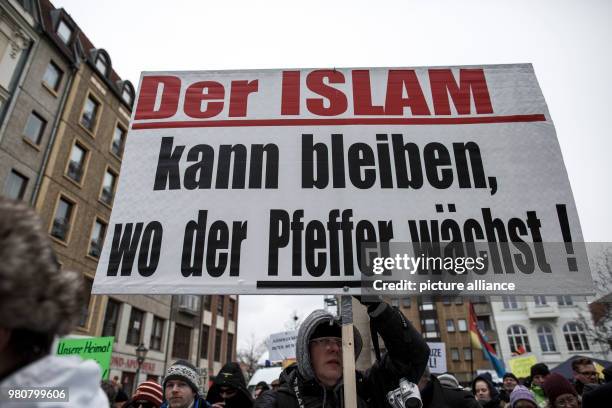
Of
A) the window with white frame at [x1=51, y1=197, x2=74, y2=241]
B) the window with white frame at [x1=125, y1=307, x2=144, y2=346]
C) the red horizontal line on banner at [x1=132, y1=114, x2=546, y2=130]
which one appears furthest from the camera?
the window with white frame at [x1=125, y1=307, x2=144, y2=346]

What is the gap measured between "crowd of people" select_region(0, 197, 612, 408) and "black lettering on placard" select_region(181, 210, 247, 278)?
1.96 ft

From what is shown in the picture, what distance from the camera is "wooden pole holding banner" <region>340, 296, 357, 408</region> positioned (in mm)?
1719

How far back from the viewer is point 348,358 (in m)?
1.80

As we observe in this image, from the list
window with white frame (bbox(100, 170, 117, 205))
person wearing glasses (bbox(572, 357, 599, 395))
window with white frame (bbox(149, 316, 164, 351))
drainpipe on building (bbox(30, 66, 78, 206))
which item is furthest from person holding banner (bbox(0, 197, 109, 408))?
window with white frame (bbox(149, 316, 164, 351))

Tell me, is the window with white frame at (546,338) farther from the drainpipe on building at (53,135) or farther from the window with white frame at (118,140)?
the drainpipe on building at (53,135)

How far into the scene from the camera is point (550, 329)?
39500mm

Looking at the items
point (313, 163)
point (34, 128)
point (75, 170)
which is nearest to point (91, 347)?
point (313, 163)

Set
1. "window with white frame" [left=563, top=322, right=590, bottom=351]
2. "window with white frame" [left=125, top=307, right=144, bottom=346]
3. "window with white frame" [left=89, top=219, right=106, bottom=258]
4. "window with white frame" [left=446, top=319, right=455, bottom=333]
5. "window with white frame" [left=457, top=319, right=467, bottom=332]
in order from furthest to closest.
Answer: "window with white frame" [left=446, top=319, right=455, bottom=333] < "window with white frame" [left=457, top=319, right=467, bottom=332] < "window with white frame" [left=563, top=322, right=590, bottom=351] < "window with white frame" [left=125, top=307, right=144, bottom=346] < "window with white frame" [left=89, top=219, right=106, bottom=258]

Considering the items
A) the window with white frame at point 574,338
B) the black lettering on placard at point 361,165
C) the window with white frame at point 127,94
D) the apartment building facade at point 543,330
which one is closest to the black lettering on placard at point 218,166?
the black lettering on placard at point 361,165

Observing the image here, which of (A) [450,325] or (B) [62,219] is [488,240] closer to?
(B) [62,219]

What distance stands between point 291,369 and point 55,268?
1.58 metres

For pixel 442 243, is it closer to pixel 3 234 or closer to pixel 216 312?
pixel 3 234

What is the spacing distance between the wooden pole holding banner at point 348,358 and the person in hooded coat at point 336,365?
0.12 meters

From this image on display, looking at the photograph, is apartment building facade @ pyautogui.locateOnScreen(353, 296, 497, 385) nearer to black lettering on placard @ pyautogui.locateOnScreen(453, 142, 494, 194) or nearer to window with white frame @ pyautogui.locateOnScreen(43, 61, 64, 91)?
window with white frame @ pyautogui.locateOnScreen(43, 61, 64, 91)
